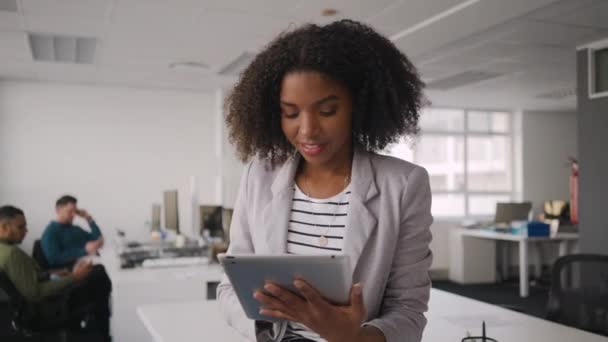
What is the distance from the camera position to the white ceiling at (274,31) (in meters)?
3.72

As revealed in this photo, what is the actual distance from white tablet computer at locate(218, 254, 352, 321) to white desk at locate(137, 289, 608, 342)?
2.73 feet

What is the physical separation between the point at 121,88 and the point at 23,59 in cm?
155

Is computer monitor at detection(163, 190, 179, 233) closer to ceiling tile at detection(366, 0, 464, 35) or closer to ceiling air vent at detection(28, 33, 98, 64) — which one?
ceiling air vent at detection(28, 33, 98, 64)

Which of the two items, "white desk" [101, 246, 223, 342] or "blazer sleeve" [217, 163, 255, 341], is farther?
"white desk" [101, 246, 223, 342]

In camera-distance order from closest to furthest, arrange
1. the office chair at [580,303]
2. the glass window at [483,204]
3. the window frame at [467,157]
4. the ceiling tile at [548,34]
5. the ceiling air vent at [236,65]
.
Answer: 1. the office chair at [580,303]
2. the ceiling tile at [548,34]
3. the ceiling air vent at [236,65]
4. the window frame at [467,157]
5. the glass window at [483,204]

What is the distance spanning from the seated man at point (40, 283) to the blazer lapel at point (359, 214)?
2858 millimetres

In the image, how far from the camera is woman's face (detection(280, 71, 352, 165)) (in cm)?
111

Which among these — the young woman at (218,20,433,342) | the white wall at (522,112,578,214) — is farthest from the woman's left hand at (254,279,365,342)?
the white wall at (522,112,578,214)

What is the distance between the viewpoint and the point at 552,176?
28.5 feet

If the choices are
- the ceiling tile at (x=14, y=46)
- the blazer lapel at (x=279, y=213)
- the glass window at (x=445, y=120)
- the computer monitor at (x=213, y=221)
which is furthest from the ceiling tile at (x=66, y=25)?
the glass window at (x=445, y=120)

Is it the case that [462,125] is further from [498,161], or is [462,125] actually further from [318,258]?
[318,258]

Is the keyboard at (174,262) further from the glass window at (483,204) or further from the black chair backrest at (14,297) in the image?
the glass window at (483,204)

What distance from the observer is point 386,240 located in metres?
1.13

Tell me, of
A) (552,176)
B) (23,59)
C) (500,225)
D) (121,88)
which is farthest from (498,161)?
(23,59)
